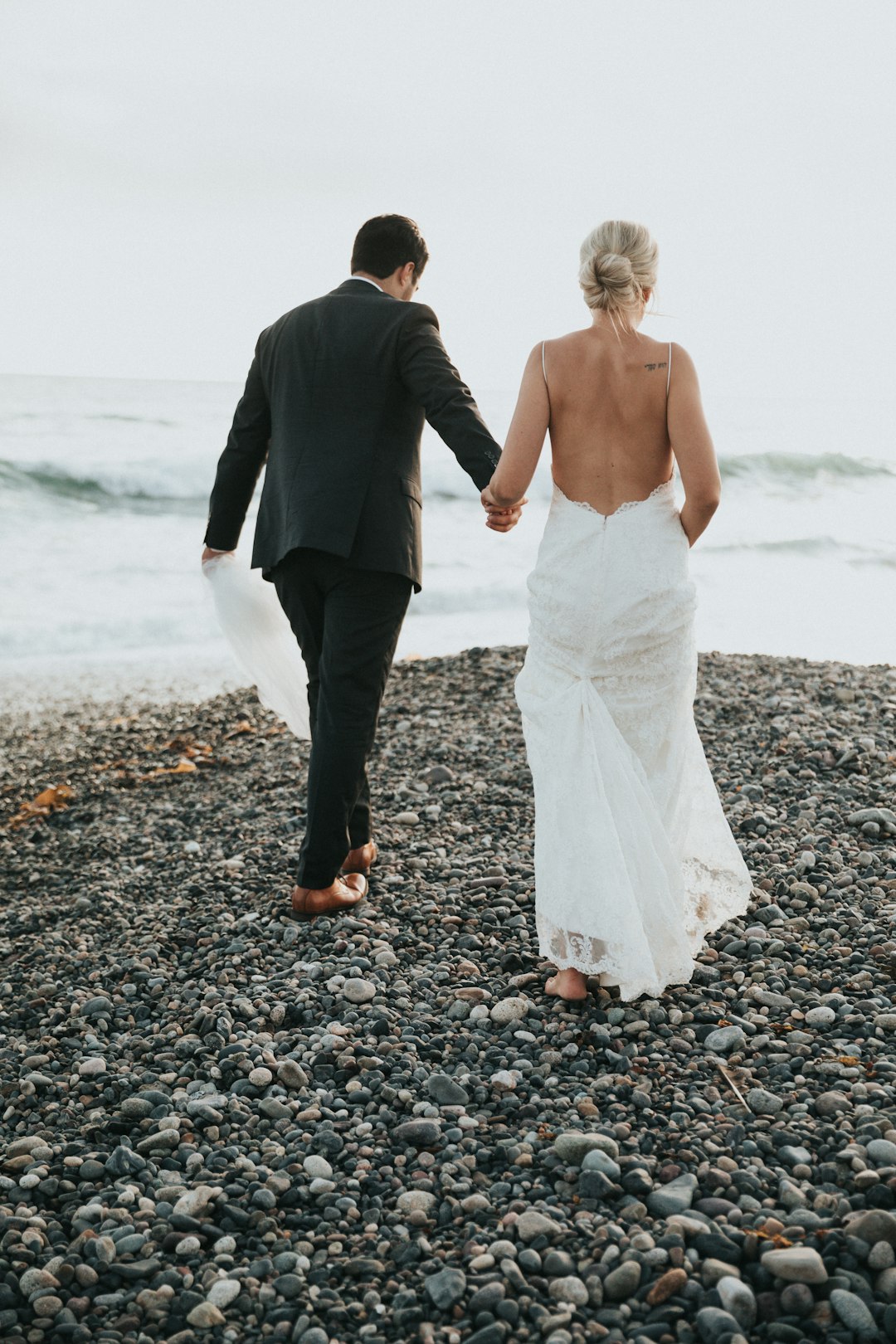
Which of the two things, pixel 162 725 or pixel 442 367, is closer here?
pixel 442 367

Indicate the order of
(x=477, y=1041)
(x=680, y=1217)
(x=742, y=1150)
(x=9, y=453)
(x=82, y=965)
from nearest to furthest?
(x=680, y=1217) < (x=742, y=1150) < (x=477, y=1041) < (x=82, y=965) < (x=9, y=453)

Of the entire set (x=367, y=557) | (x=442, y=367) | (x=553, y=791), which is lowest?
(x=553, y=791)

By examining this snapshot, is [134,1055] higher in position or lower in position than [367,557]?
lower

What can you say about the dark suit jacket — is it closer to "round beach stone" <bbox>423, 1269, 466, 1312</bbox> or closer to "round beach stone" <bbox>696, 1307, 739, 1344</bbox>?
"round beach stone" <bbox>423, 1269, 466, 1312</bbox>

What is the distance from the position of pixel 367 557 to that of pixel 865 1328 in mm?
2718

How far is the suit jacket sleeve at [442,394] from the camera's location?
12.5ft

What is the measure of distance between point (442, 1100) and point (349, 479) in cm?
209

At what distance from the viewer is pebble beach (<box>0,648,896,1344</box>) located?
2238 millimetres

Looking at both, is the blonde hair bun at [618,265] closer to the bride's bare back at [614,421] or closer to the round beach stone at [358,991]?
the bride's bare back at [614,421]

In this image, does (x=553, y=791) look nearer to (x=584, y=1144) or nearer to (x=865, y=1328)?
(x=584, y=1144)

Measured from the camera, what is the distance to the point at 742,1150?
258 centimetres

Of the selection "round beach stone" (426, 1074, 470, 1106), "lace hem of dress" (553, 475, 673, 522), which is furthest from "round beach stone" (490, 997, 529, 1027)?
"lace hem of dress" (553, 475, 673, 522)

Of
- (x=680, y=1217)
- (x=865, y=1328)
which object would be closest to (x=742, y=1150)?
(x=680, y=1217)

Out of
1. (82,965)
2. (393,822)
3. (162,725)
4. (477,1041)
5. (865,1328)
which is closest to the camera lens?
(865,1328)
